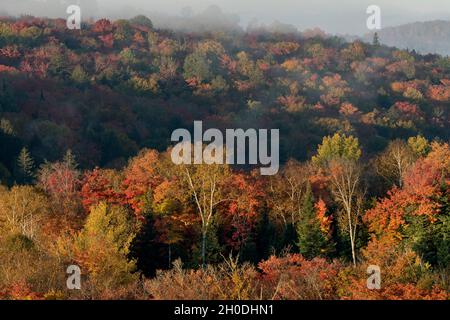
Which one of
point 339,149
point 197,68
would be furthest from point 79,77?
point 339,149

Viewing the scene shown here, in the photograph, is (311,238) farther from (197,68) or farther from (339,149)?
(197,68)

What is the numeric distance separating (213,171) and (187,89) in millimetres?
84311

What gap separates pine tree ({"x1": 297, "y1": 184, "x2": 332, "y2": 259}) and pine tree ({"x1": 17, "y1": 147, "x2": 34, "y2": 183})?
3440cm

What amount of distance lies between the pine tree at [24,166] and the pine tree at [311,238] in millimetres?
34397

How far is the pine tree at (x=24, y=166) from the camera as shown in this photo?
221 feet

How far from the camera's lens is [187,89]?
127 m

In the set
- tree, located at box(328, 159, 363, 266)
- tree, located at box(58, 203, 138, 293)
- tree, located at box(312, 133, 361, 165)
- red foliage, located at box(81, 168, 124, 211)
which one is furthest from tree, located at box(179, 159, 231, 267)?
tree, located at box(312, 133, 361, 165)

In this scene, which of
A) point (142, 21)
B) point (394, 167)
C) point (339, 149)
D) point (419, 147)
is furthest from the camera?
point (142, 21)

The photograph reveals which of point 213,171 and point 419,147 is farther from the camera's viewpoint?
point 419,147

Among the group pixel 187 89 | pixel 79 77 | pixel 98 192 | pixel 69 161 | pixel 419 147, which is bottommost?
pixel 98 192

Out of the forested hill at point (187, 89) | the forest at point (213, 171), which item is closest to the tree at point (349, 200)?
the forest at point (213, 171)

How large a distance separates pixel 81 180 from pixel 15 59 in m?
80.3

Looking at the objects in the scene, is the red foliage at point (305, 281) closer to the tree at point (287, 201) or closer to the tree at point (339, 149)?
the tree at point (287, 201)
